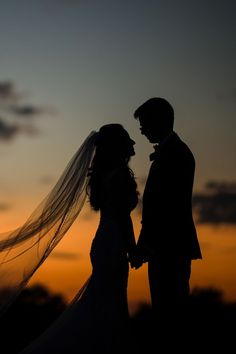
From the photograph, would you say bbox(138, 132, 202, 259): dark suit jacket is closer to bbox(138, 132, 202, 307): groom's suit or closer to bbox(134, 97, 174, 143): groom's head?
bbox(138, 132, 202, 307): groom's suit

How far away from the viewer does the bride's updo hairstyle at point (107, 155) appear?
9719mm

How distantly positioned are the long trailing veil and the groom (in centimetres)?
168

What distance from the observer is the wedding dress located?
31.2ft

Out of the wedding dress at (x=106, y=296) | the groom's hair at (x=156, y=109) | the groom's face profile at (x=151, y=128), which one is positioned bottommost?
the wedding dress at (x=106, y=296)

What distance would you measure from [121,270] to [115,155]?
1.52 metres

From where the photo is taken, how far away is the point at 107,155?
390 inches

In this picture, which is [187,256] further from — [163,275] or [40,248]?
[40,248]

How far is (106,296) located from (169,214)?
1.64m

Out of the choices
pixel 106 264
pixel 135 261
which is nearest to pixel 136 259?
pixel 135 261

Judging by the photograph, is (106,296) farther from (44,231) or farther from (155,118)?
(155,118)

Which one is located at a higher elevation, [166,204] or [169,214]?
[166,204]

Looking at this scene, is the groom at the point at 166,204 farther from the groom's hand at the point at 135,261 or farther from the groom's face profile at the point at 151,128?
the groom's hand at the point at 135,261

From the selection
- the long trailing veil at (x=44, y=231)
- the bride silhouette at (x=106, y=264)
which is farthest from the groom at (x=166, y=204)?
the long trailing veil at (x=44, y=231)

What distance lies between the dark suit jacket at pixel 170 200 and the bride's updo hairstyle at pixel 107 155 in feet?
3.22
